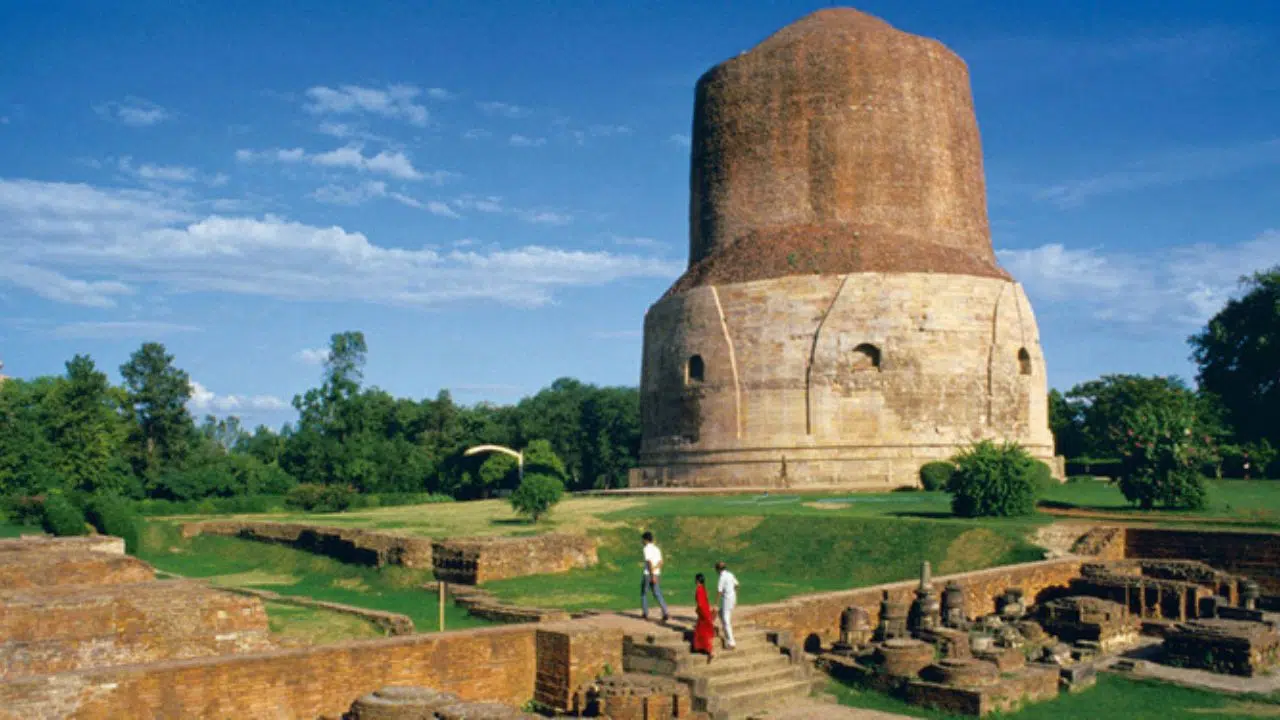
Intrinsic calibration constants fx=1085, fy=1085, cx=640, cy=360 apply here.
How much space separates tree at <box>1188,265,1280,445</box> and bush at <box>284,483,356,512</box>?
2855cm

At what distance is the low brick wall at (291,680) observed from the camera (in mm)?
6336

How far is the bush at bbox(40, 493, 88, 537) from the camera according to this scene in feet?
58.2

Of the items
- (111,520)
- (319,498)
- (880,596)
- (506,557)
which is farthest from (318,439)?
(880,596)

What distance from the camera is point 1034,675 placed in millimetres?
9133

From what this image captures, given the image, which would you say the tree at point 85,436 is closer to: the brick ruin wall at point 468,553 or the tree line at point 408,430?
the tree line at point 408,430

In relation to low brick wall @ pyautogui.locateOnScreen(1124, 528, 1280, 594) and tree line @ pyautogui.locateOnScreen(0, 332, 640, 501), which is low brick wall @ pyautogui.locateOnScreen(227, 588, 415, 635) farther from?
tree line @ pyautogui.locateOnScreen(0, 332, 640, 501)

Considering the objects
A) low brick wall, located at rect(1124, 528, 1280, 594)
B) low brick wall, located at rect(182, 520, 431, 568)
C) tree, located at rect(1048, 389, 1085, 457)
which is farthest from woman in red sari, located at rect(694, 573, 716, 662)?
tree, located at rect(1048, 389, 1085, 457)

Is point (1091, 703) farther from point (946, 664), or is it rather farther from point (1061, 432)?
point (1061, 432)

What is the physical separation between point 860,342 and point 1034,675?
638 inches

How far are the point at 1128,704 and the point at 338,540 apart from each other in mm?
12242

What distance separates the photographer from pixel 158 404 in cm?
4088

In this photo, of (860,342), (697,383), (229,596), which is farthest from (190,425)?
(229,596)

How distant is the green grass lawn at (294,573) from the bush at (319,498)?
581 cm

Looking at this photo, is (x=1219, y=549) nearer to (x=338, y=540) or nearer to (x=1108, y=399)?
(x=338, y=540)
